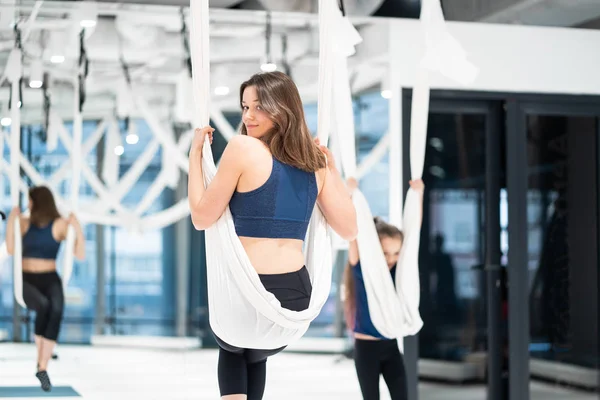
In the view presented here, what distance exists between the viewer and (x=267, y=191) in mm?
2525

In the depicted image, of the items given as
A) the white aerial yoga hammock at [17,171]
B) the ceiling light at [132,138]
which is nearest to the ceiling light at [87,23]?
the white aerial yoga hammock at [17,171]

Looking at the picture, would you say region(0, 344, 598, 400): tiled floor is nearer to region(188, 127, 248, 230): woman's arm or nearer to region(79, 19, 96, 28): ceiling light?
region(79, 19, 96, 28): ceiling light

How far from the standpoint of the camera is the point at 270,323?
101 inches

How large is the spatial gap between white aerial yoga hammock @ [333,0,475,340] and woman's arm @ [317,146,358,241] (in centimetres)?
113

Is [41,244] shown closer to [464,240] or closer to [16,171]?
[16,171]

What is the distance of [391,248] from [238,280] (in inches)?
66.2

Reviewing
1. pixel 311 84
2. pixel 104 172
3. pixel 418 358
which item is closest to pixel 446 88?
pixel 311 84

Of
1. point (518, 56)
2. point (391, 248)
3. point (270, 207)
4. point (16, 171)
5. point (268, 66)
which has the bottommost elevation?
point (391, 248)

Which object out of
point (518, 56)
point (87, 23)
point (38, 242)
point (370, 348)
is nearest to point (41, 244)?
point (38, 242)

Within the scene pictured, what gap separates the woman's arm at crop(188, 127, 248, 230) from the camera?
2.49m

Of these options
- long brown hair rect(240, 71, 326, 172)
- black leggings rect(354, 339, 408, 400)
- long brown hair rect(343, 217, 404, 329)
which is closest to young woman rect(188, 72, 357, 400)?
long brown hair rect(240, 71, 326, 172)

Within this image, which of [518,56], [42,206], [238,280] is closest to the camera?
[238,280]

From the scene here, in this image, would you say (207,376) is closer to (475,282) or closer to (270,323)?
(475,282)

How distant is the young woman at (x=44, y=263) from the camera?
4203 mm
